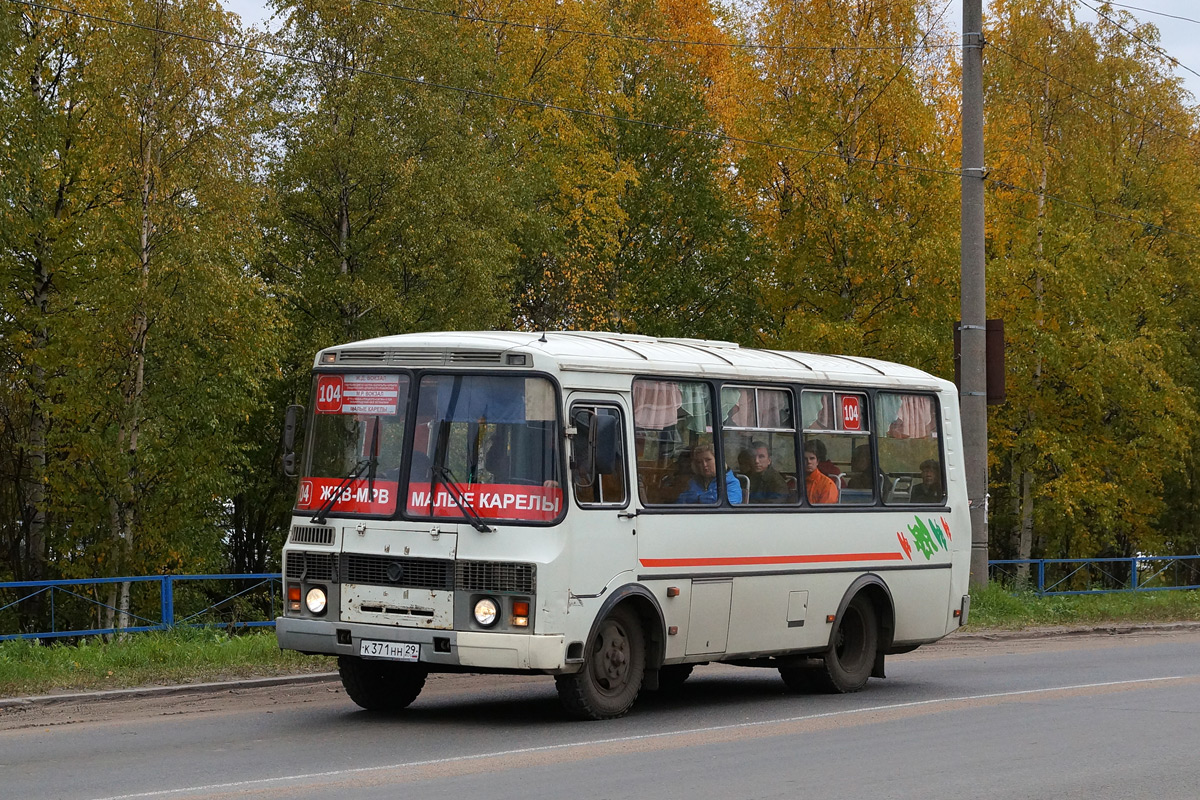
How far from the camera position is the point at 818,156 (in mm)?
34469

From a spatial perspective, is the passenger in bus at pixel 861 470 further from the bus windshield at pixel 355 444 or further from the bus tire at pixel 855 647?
the bus windshield at pixel 355 444

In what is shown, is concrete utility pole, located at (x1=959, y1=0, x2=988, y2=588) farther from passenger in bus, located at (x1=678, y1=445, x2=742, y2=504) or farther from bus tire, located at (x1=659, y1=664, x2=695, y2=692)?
passenger in bus, located at (x1=678, y1=445, x2=742, y2=504)

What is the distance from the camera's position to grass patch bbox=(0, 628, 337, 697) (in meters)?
14.4

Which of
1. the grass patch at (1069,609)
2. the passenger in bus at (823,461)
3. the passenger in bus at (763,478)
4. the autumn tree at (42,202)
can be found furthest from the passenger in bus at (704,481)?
the autumn tree at (42,202)

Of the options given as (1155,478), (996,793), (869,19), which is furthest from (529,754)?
(1155,478)

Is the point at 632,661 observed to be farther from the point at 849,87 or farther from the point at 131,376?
the point at 849,87

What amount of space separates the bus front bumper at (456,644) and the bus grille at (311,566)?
37cm

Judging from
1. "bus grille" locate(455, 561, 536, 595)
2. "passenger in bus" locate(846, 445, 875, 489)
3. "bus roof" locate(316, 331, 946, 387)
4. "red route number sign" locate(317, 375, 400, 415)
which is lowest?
"bus grille" locate(455, 561, 536, 595)

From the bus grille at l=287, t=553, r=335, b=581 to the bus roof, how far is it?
1559 millimetres

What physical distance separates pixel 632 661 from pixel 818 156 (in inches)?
923

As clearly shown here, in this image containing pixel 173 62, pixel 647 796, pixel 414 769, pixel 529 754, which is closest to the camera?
pixel 647 796

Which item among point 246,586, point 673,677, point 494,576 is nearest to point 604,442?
point 494,576

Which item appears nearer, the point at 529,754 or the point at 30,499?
the point at 529,754

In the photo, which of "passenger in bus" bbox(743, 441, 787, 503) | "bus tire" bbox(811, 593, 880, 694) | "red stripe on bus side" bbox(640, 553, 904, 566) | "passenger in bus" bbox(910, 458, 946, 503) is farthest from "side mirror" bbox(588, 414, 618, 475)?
"passenger in bus" bbox(910, 458, 946, 503)
